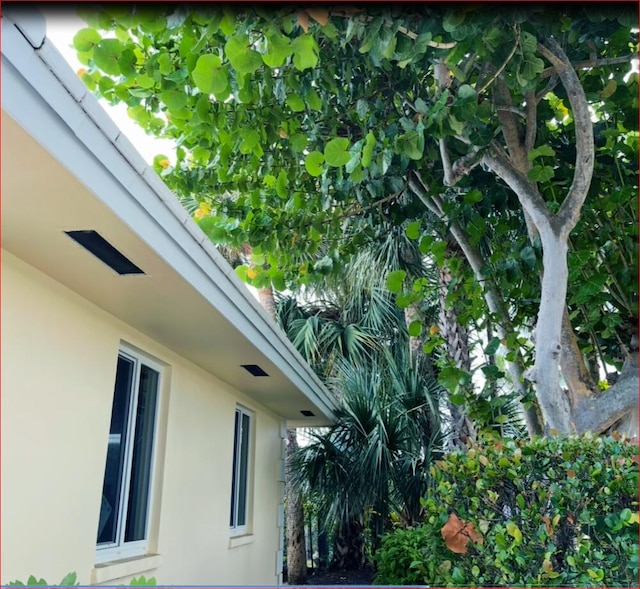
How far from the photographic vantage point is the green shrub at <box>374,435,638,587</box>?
2848mm

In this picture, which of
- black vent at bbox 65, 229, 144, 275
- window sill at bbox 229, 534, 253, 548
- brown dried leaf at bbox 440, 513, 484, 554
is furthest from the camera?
window sill at bbox 229, 534, 253, 548

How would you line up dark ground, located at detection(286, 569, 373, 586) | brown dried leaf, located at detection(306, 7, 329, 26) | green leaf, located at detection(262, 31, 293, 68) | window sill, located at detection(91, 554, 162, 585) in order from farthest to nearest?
1. dark ground, located at detection(286, 569, 373, 586)
2. window sill, located at detection(91, 554, 162, 585)
3. green leaf, located at detection(262, 31, 293, 68)
4. brown dried leaf, located at detection(306, 7, 329, 26)

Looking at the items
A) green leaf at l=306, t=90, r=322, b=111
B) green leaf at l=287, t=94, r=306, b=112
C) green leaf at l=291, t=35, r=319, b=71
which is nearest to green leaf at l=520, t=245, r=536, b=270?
green leaf at l=306, t=90, r=322, b=111

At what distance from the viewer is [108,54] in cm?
349

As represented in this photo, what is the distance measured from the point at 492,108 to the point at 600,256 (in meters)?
1.61

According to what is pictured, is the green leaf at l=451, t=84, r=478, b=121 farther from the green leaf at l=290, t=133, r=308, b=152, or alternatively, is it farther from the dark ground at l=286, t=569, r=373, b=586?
the dark ground at l=286, t=569, r=373, b=586

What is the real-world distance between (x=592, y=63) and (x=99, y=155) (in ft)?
11.4

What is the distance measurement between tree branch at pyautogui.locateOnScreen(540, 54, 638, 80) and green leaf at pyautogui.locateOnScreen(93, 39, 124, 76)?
8.96 ft

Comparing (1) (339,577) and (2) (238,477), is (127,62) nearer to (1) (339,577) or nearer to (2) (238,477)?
(2) (238,477)

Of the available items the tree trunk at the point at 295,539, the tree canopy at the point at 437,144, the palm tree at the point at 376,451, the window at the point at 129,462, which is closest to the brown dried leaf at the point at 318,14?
the tree canopy at the point at 437,144

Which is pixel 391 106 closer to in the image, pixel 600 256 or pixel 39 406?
pixel 600 256

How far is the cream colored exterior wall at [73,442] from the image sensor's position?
2.98 meters

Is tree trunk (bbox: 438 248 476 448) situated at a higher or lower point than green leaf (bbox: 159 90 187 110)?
lower

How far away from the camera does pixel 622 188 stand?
4.34 meters
